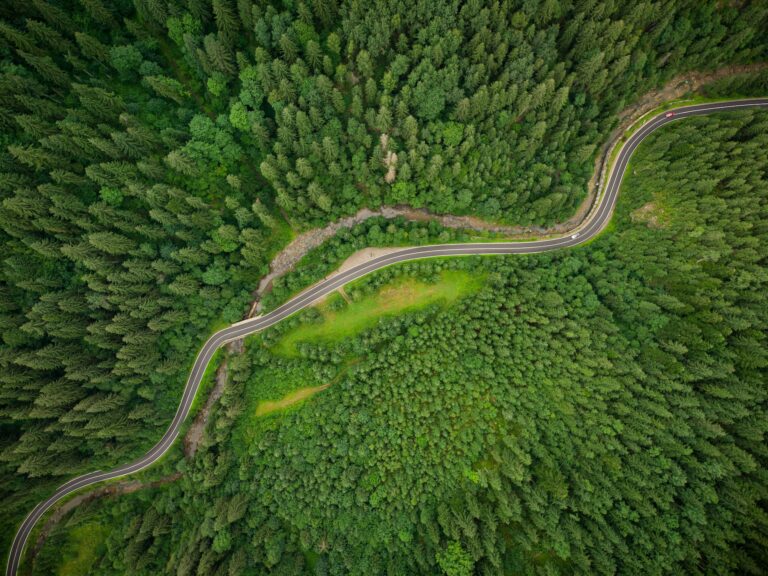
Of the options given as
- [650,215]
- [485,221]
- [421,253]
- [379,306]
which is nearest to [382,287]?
[379,306]

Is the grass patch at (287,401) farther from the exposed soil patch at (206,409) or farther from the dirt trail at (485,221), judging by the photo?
the dirt trail at (485,221)

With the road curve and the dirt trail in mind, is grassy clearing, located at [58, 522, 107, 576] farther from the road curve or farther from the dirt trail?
the dirt trail

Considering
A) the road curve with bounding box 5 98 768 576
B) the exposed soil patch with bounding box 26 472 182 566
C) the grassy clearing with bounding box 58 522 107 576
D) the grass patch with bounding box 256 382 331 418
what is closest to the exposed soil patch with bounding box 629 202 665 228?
the road curve with bounding box 5 98 768 576

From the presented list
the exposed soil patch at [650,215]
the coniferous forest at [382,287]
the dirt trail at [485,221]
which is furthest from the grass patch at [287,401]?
the exposed soil patch at [650,215]

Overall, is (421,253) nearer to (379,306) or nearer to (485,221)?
(379,306)

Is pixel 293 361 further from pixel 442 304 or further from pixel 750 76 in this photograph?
pixel 750 76

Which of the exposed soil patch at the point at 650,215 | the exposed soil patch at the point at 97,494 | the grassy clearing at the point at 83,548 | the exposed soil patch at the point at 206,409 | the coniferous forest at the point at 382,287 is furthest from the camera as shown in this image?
the exposed soil patch at the point at 206,409
